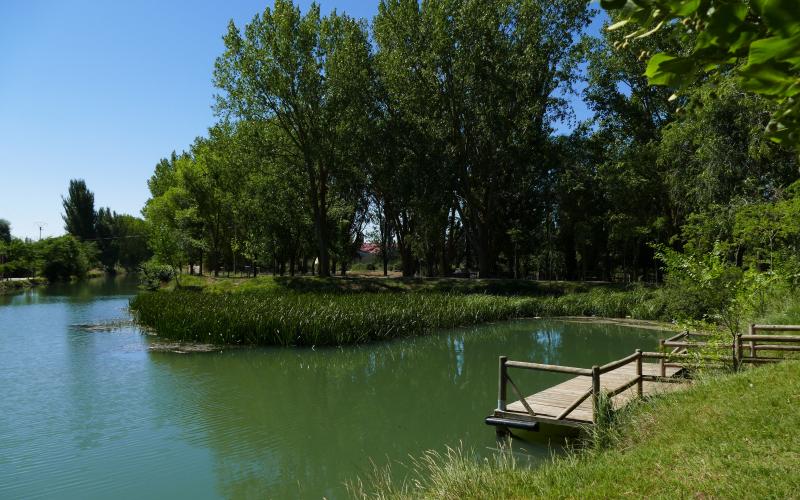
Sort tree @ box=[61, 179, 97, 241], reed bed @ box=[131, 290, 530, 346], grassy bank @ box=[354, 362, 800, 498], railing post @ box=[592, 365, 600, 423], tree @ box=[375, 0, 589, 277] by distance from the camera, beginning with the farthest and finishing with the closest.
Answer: tree @ box=[61, 179, 97, 241] < tree @ box=[375, 0, 589, 277] < reed bed @ box=[131, 290, 530, 346] < railing post @ box=[592, 365, 600, 423] < grassy bank @ box=[354, 362, 800, 498]

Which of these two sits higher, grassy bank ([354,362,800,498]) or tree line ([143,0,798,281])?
tree line ([143,0,798,281])

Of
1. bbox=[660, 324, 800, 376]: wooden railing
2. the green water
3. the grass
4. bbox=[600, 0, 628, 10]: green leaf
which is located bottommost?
the green water

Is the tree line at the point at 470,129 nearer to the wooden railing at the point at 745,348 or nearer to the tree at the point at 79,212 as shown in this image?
the wooden railing at the point at 745,348

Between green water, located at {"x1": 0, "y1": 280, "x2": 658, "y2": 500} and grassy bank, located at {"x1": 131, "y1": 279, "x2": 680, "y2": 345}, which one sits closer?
green water, located at {"x1": 0, "y1": 280, "x2": 658, "y2": 500}

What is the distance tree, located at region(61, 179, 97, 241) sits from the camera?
91250mm

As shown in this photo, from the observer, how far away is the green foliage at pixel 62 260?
65.4 meters

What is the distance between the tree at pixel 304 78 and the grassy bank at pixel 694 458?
30.2 m

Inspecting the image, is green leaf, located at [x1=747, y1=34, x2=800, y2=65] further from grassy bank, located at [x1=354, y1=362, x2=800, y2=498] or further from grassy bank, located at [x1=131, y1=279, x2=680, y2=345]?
grassy bank, located at [x1=131, y1=279, x2=680, y2=345]

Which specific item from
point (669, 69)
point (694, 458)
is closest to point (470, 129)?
point (694, 458)

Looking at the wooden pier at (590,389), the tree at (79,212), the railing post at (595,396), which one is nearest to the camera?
the railing post at (595,396)

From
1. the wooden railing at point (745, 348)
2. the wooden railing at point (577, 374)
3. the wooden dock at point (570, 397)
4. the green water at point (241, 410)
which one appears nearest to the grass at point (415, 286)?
the green water at point (241, 410)

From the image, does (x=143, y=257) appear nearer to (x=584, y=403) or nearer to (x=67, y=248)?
(x=67, y=248)

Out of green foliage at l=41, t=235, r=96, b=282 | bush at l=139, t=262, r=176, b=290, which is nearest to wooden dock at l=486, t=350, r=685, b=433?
bush at l=139, t=262, r=176, b=290

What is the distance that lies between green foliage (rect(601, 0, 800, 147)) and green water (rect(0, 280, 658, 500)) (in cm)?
735
